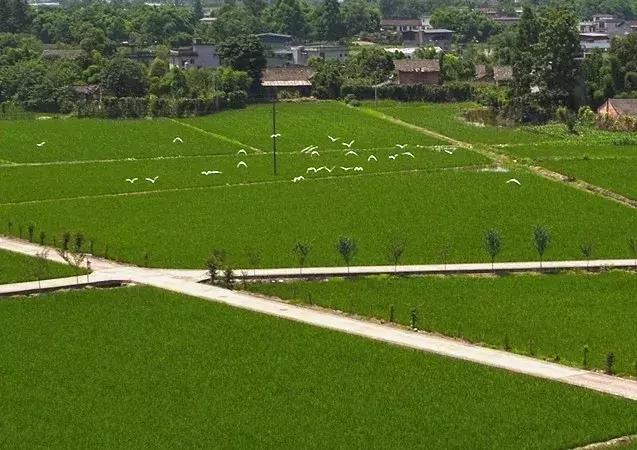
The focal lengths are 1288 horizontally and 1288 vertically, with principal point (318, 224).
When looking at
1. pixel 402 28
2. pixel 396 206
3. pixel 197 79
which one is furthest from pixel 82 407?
pixel 402 28

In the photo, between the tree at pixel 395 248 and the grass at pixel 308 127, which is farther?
the grass at pixel 308 127

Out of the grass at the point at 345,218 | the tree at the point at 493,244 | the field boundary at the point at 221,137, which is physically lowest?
the field boundary at the point at 221,137

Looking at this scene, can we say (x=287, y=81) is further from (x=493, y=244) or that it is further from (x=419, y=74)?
(x=493, y=244)

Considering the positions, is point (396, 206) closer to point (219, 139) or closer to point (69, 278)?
point (69, 278)

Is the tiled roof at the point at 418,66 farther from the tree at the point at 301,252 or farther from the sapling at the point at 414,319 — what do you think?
the sapling at the point at 414,319

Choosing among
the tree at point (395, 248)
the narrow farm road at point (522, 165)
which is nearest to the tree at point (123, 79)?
the narrow farm road at point (522, 165)

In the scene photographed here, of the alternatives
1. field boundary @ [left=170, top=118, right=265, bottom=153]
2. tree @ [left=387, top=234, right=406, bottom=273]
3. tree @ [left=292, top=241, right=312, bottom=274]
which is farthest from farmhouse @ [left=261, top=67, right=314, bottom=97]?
tree @ [left=292, top=241, right=312, bottom=274]
